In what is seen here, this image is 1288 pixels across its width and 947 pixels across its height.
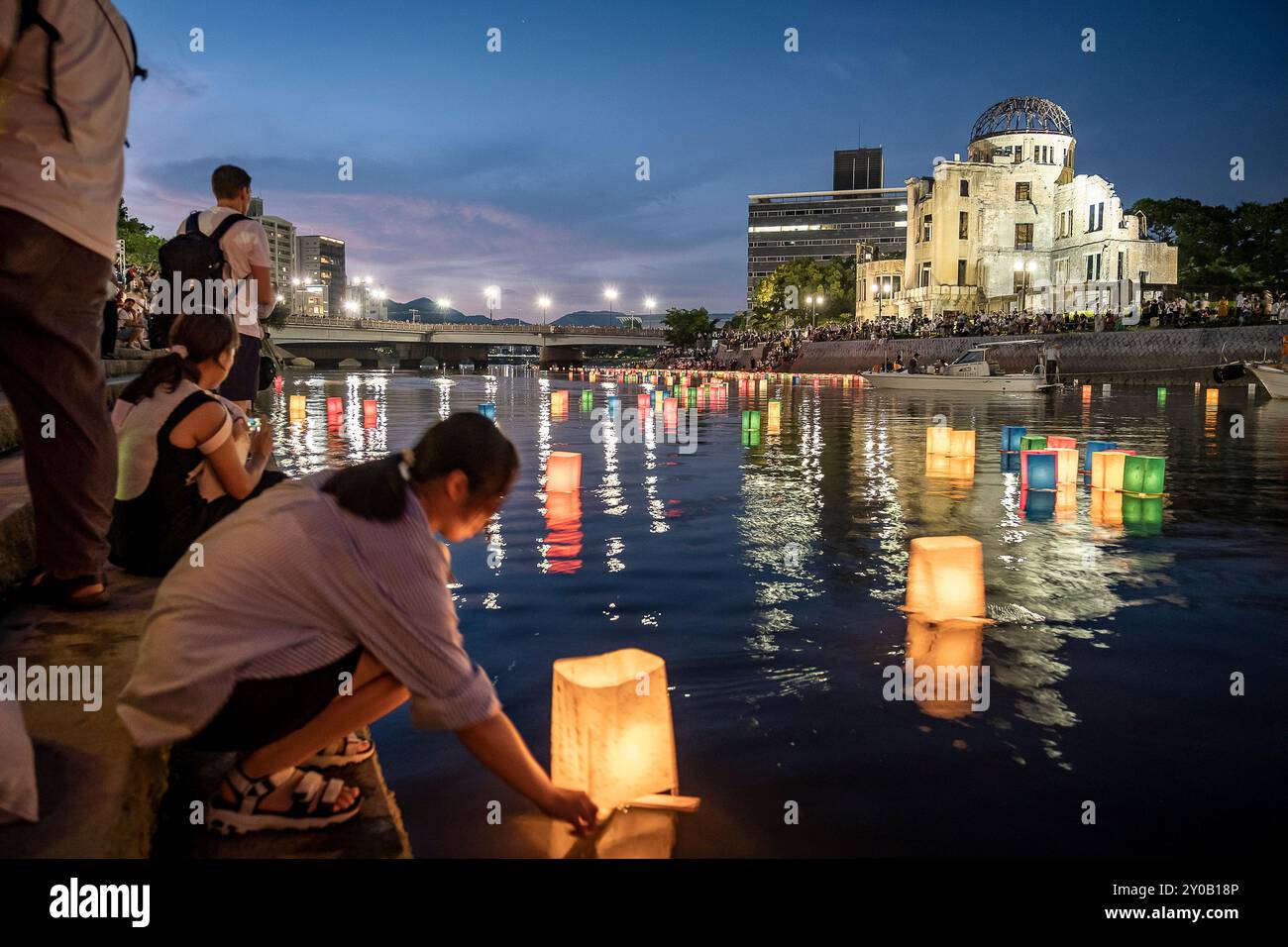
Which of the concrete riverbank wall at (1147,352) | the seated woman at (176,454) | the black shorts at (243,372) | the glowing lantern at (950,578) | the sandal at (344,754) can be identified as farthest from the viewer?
the concrete riverbank wall at (1147,352)

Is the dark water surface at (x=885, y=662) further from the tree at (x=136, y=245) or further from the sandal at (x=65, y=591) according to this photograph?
the tree at (x=136, y=245)

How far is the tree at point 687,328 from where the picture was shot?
401ft

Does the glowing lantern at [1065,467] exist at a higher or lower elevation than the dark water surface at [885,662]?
higher

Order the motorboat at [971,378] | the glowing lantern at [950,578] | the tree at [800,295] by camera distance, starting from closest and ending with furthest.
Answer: the glowing lantern at [950,578] < the motorboat at [971,378] < the tree at [800,295]

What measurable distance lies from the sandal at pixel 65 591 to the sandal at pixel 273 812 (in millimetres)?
1501

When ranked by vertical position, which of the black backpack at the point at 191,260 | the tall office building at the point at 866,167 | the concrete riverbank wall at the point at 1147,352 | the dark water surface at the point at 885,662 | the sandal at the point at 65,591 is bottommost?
the dark water surface at the point at 885,662

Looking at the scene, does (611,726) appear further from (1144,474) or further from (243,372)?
(1144,474)

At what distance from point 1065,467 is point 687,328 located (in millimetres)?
114138

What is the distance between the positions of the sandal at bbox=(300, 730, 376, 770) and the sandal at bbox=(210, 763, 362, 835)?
37 cm

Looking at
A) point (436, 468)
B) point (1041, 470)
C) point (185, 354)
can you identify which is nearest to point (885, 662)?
point (436, 468)

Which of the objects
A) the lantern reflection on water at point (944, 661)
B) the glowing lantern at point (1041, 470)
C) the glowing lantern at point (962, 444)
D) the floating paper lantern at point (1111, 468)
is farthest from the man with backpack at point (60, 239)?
the glowing lantern at point (962, 444)

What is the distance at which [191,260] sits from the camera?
5914 millimetres

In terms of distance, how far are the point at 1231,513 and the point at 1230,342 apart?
36.9m
